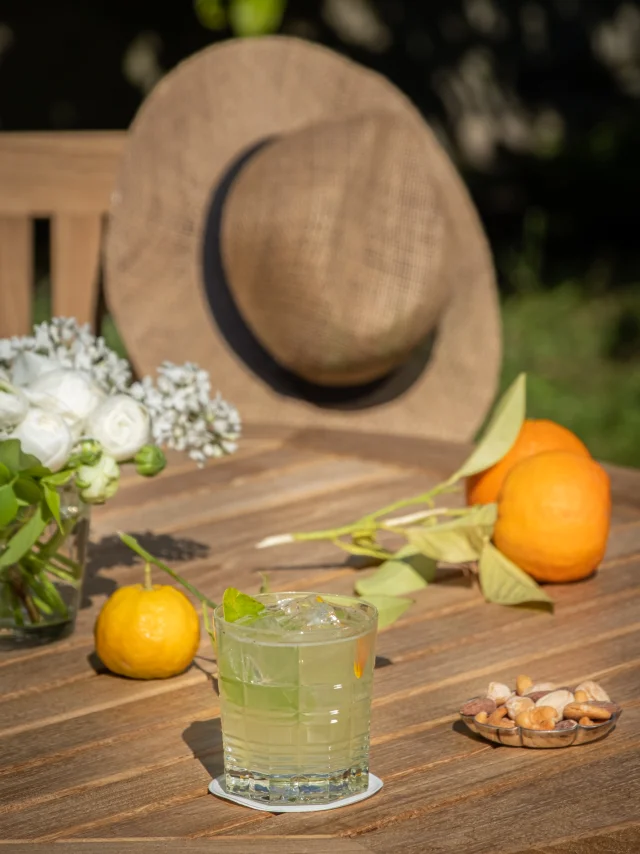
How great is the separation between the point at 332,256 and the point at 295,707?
1667 mm

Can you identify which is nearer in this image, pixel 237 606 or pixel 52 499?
pixel 237 606

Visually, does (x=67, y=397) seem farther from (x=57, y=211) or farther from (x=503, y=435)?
(x=57, y=211)

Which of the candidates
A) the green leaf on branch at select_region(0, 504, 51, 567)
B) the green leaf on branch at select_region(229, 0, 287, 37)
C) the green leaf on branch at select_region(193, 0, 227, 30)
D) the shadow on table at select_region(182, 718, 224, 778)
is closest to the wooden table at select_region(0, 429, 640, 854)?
the shadow on table at select_region(182, 718, 224, 778)

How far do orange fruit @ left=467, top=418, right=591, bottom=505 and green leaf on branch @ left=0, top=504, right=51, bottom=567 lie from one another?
495 mm

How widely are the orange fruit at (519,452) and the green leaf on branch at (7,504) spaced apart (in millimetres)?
540

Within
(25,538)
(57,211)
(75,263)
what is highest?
(25,538)

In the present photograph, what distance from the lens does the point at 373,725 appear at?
3.44 feet

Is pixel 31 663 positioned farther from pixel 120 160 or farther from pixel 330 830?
pixel 120 160

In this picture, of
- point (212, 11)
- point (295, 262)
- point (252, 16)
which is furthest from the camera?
point (212, 11)

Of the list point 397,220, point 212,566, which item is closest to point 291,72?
point 397,220

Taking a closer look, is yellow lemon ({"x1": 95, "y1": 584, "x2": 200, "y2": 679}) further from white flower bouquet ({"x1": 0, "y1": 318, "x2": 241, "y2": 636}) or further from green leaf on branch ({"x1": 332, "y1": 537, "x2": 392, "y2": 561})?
green leaf on branch ({"x1": 332, "y1": 537, "x2": 392, "y2": 561})

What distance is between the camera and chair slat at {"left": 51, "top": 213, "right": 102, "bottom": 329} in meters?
2.67

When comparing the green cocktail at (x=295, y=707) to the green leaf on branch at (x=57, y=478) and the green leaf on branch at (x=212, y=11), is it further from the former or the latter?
the green leaf on branch at (x=212, y=11)

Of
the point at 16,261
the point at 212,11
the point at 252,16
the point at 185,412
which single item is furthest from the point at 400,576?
the point at 212,11
